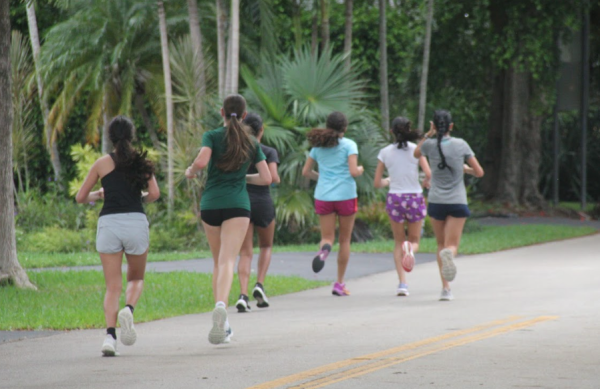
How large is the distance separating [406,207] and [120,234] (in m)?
4.61

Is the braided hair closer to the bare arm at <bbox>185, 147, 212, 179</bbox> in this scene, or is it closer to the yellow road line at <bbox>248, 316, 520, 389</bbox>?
the yellow road line at <bbox>248, 316, 520, 389</bbox>

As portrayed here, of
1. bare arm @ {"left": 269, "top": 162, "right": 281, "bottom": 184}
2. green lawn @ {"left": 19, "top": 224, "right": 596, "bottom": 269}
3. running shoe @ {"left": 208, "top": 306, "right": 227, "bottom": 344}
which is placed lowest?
green lawn @ {"left": 19, "top": 224, "right": 596, "bottom": 269}

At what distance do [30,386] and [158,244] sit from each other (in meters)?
11.9

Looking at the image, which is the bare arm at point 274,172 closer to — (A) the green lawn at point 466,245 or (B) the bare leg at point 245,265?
(B) the bare leg at point 245,265

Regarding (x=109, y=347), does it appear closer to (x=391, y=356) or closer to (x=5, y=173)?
(x=391, y=356)

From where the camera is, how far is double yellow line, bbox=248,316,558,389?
6.77m

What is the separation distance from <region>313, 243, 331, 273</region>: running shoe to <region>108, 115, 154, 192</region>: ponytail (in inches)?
150

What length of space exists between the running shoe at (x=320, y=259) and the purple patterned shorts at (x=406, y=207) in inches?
31.6

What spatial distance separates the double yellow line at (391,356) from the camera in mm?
6773

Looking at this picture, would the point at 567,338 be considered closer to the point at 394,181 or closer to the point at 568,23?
the point at 394,181

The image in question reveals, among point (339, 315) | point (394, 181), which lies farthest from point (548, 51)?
point (339, 315)

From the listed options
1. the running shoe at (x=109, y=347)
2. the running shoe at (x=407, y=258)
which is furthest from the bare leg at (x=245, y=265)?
the running shoe at (x=109, y=347)

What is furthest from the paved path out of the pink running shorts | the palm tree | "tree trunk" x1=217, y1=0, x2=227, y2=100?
the palm tree


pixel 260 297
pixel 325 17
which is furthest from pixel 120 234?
pixel 325 17
